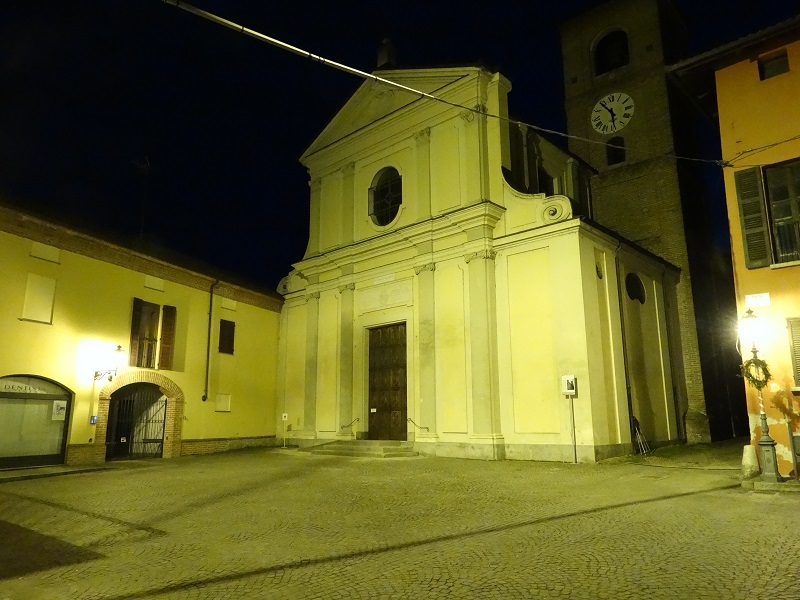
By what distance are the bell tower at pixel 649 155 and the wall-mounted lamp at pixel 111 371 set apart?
16037 millimetres

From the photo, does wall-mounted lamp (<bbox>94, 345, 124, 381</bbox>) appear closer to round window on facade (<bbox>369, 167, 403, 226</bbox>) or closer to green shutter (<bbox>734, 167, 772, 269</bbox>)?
round window on facade (<bbox>369, 167, 403, 226</bbox>)

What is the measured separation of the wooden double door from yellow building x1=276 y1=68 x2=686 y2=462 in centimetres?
5

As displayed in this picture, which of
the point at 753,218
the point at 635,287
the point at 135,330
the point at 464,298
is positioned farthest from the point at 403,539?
the point at 635,287

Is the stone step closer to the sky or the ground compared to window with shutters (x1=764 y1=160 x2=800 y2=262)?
closer to the ground

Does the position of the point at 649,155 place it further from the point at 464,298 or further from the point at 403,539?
the point at 403,539

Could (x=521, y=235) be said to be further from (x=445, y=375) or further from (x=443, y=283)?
(x=445, y=375)

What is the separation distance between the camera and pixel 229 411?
1805cm

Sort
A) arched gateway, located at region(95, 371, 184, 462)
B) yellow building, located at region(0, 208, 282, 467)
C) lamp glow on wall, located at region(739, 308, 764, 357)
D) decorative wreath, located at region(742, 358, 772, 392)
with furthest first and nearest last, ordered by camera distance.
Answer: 1. arched gateway, located at region(95, 371, 184, 462)
2. yellow building, located at region(0, 208, 282, 467)
3. lamp glow on wall, located at region(739, 308, 764, 357)
4. decorative wreath, located at region(742, 358, 772, 392)

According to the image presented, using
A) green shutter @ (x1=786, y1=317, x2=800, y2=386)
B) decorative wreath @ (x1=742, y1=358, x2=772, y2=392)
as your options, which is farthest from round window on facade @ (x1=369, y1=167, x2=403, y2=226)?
green shutter @ (x1=786, y1=317, x2=800, y2=386)

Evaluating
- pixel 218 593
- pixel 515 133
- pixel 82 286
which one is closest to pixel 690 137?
pixel 515 133

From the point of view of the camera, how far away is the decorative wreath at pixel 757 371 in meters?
9.33

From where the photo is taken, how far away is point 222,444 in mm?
17656

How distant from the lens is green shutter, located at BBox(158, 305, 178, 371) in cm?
1611

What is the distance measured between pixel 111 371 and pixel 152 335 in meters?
1.71
